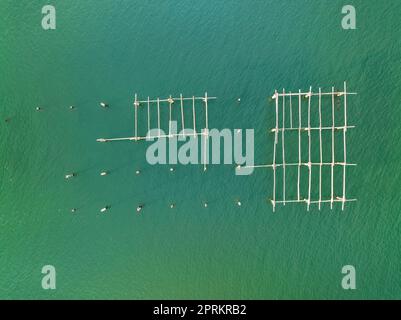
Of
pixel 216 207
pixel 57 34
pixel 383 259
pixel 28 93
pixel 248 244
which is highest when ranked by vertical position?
pixel 57 34

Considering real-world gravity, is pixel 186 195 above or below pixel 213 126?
below

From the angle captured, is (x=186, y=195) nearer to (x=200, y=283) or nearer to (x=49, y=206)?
(x=200, y=283)

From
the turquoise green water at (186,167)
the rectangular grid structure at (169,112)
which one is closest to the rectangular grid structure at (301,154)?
the turquoise green water at (186,167)

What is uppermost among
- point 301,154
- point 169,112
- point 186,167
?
point 169,112

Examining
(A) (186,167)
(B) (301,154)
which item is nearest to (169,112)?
(A) (186,167)

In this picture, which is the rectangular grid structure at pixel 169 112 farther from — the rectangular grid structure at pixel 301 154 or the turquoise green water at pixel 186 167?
the rectangular grid structure at pixel 301 154

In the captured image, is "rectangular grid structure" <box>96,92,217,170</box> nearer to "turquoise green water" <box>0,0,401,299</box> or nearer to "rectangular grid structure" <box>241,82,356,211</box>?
"turquoise green water" <box>0,0,401,299</box>

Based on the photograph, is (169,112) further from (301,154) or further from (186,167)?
(301,154)

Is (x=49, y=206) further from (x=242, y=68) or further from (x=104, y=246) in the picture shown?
(x=242, y=68)

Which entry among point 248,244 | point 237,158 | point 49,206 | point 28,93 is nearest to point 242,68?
point 237,158
